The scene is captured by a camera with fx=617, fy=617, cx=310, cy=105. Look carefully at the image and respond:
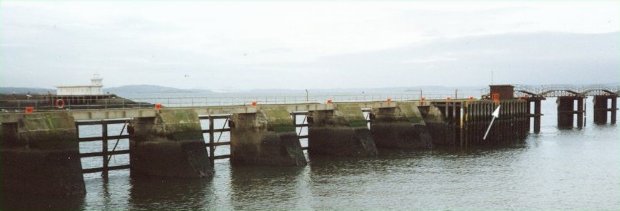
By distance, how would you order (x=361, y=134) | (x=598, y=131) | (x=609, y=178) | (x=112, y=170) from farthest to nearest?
1. (x=598, y=131)
2. (x=361, y=134)
3. (x=112, y=170)
4. (x=609, y=178)

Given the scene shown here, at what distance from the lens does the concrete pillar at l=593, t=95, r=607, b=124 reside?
98625 mm

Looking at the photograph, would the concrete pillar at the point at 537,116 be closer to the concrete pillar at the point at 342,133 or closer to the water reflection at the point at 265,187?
the concrete pillar at the point at 342,133

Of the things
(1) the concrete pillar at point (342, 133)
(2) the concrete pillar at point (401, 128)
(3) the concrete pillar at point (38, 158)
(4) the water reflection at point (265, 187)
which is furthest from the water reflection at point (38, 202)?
(2) the concrete pillar at point (401, 128)

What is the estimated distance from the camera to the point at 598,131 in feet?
278

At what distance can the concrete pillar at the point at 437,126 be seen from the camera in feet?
218

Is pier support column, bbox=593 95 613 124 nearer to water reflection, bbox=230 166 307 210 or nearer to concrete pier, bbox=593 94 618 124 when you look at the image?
concrete pier, bbox=593 94 618 124

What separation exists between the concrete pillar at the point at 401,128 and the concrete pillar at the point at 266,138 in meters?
15.0

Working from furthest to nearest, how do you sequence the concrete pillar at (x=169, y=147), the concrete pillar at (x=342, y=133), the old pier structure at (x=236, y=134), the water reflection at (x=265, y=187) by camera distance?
the concrete pillar at (x=342, y=133)
the concrete pillar at (x=169, y=147)
the water reflection at (x=265, y=187)
the old pier structure at (x=236, y=134)

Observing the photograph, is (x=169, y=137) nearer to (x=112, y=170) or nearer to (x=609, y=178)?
(x=112, y=170)

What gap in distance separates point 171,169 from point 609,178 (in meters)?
32.2

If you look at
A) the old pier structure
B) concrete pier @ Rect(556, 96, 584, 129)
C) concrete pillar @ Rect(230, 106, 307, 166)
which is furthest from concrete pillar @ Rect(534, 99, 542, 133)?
concrete pillar @ Rect(230, 106, 307, 166)

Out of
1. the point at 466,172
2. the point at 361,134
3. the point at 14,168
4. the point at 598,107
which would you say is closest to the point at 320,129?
the point at 361,134

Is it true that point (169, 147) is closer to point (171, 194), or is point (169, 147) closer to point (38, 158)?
point (171, 194)

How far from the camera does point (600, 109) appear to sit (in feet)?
326
